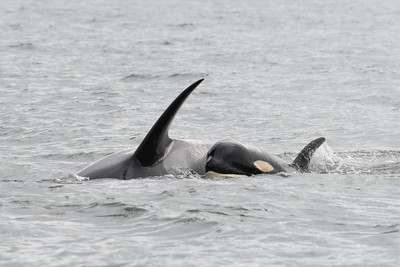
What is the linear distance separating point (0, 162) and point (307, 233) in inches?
250

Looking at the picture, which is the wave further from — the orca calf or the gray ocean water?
the orca calf

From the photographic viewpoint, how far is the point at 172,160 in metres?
13.0

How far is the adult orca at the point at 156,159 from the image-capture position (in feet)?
41.0

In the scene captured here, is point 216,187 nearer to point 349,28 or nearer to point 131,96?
point 131,96

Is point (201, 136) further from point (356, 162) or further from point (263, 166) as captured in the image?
point (263, 166)

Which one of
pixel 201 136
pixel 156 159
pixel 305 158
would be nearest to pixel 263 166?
pixel 305 158

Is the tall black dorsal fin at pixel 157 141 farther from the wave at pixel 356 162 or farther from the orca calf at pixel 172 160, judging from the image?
the wave at pixel 356 162

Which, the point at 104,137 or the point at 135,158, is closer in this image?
the point at 135,158

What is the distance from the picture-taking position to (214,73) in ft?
94.2

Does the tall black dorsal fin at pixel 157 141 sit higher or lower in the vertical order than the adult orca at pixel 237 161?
higher

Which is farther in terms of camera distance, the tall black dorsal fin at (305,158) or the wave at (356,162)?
the wave at (356,162)

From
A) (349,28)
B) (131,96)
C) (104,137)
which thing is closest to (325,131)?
(104,137)

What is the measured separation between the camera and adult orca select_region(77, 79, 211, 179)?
493 inches

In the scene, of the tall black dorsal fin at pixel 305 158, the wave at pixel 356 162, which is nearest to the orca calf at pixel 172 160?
the tall black dorsal fin at pixel 305 158
